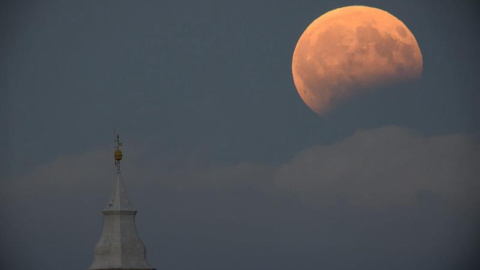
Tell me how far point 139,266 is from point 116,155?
1275 centimetres

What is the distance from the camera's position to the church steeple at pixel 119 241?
588ft

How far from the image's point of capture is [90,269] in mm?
179125

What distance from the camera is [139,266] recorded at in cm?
17938

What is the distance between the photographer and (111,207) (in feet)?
597

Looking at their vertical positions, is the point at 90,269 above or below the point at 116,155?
below

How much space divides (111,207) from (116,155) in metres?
7.01

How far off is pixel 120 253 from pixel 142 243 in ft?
11.4

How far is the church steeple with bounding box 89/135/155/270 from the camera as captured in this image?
17912 cm

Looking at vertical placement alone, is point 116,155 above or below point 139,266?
above

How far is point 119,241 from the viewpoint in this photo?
180375 millimetres

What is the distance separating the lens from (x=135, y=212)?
182 metres

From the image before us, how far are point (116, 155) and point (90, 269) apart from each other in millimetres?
12975

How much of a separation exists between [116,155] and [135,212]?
718cm

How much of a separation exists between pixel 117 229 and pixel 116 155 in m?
9.09
